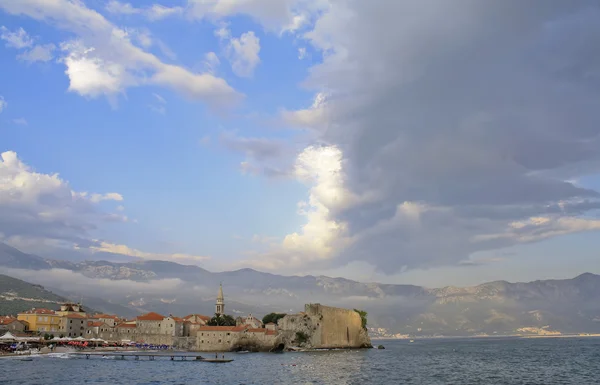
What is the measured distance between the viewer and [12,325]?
10850 centimetres

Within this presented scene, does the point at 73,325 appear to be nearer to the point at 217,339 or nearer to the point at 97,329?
the point at 97,329

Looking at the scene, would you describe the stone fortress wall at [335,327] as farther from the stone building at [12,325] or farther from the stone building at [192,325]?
the stone building at [12,325]

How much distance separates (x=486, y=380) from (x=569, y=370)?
73.1 ft

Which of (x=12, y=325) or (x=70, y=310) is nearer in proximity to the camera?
(x=12, y=325)

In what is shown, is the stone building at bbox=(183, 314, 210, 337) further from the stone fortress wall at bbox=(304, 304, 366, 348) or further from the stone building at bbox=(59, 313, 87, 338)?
the stone fortress wall at bbox=(304, 304, 366, 348)

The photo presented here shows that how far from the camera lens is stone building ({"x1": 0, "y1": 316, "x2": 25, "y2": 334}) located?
10597 centimetres

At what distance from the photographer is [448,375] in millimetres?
60125

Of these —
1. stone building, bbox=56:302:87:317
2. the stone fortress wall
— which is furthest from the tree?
stone building, bbox=56:302:87:317

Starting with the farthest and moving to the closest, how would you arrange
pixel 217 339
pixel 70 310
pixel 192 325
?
pixel 70 310, pixel 192 325, pixel 217 339

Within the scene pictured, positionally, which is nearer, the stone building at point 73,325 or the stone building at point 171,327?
the stone building at point 73,325

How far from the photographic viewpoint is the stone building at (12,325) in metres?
106

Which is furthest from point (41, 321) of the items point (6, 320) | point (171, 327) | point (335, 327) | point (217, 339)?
point (335, 327)

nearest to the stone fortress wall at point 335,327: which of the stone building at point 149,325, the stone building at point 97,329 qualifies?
the stone building at point 149,325

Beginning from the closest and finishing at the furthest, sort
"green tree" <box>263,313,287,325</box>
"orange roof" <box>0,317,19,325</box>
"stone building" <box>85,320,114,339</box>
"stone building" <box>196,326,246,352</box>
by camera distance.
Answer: "orange roof" <box>0,317,19,325</box>
"stone building" <box>196,326,246,352</box>
"stone building" <box>85,320,114,339</box>
"green tree" <box>263,313,287,325</box>
